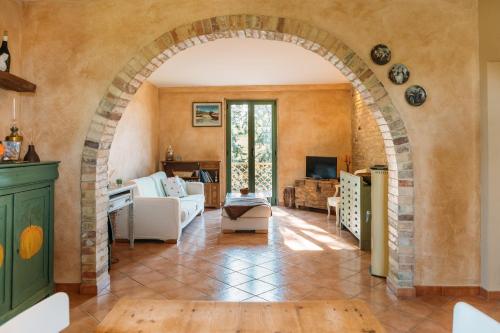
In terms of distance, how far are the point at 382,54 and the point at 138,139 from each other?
5207 mm

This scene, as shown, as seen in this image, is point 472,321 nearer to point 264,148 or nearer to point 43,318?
point 43,318

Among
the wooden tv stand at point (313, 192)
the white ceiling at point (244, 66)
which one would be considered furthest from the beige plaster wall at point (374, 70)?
Answer: the wooden tv stand at point (313, 192)

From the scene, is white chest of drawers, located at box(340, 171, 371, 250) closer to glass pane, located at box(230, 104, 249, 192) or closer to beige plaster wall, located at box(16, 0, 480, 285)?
beige plaster wall, located at box(16, 0, 480, 285)

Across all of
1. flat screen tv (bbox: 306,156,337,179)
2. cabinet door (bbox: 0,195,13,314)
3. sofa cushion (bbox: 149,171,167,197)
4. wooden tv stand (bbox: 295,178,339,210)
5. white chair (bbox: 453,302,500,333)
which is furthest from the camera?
flat screen tv (bbox: 306,156,337,179)

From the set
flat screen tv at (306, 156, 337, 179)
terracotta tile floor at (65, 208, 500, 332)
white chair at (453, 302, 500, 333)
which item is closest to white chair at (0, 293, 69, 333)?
white chair at (453, 302, 500, 333)

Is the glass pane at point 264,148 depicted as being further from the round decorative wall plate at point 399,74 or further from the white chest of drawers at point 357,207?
the round decorative wall plate at point 399,74

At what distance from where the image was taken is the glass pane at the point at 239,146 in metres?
8.38

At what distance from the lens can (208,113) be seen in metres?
8.30

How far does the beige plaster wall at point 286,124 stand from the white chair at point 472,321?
7076 mm

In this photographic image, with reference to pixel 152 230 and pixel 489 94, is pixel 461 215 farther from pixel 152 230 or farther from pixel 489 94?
pixel 152 230

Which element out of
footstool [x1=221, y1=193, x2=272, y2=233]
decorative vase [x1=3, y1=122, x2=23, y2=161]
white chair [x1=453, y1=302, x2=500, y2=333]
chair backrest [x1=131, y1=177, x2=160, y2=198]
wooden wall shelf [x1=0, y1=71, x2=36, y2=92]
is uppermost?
wooden wall shelf [x1=0, y1=71, x2=36, y2=92]

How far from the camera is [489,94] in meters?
3.00

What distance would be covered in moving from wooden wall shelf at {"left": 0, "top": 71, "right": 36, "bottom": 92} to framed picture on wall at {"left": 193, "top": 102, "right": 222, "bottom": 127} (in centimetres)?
522

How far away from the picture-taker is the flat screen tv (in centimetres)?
759
